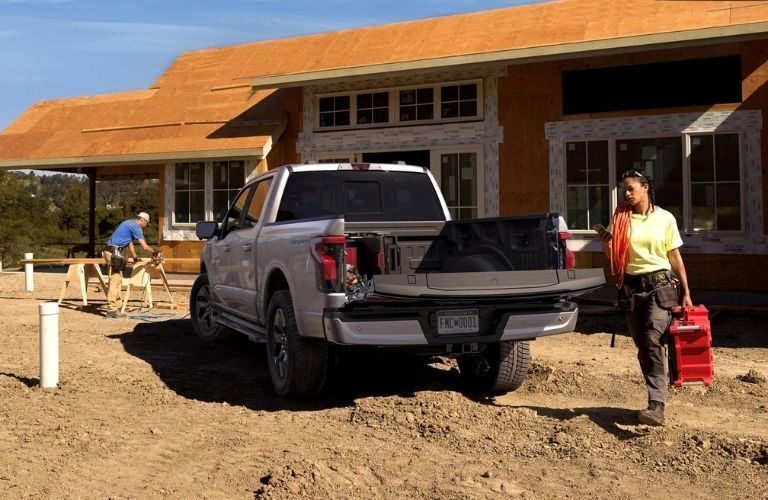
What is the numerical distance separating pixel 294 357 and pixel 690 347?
298cm

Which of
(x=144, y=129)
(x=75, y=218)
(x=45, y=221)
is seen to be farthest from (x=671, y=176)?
(x=45, y=221)

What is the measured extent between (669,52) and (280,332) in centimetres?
909

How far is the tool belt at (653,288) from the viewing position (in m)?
5.78

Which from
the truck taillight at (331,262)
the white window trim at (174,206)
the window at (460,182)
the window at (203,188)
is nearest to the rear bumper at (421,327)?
the truck taillight at (331,262)

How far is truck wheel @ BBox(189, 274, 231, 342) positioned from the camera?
9.93m

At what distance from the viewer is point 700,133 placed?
12805mm

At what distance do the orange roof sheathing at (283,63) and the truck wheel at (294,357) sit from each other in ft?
26.8

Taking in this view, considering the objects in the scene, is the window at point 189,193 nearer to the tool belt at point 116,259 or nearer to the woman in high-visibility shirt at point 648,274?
the tool belt at point 116,259

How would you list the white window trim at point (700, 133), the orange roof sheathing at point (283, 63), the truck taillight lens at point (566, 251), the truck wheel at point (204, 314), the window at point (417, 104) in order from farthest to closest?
the window at point (417, 104) → the orange roof sheathing at point (283, 63) → the white window trim at point (700, 133) → the truck wheel at point (204, 314) → the truck taillight lens at point (566, 251)

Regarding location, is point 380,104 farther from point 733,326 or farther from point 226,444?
point 226,444

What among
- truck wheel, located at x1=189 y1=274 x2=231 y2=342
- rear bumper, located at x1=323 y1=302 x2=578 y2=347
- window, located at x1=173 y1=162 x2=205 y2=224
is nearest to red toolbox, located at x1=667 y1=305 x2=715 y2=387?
rear bumper, located at x1=323 y1=302 x2=578 y2=347

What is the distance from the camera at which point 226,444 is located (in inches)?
215

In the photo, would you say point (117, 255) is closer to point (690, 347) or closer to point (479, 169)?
point (479, 169)

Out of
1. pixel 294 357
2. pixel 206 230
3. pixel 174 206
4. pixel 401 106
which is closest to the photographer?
pixel 294 357
